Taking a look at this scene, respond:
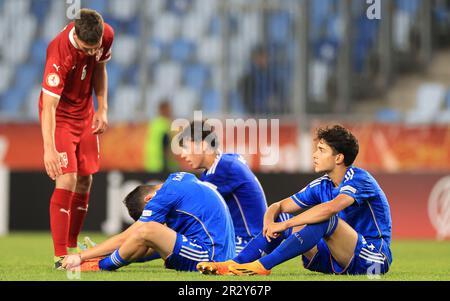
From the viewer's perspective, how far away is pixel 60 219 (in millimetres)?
7410

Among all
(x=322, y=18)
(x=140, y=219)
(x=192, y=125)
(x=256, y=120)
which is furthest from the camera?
(x=322, y=18)

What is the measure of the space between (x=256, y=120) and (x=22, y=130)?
140 inches

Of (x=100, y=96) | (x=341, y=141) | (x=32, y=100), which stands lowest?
(x=32, y=100)

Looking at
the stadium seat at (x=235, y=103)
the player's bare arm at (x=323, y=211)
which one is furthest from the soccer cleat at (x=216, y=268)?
the stadium seat at (x=235, y=103)

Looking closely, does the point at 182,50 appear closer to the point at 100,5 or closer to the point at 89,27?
the point at 100,5

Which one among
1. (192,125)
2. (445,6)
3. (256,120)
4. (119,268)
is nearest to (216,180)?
(192,125)

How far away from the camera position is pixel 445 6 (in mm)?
16719

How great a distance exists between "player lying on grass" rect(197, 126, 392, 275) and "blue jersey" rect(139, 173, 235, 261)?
20cm

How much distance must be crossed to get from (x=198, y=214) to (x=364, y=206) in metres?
1.11

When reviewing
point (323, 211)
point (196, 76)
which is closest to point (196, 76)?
point (196, 76)

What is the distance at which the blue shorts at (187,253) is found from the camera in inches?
260

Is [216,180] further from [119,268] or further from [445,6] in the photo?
[445,6]

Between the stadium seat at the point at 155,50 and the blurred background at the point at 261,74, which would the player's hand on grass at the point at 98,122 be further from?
the stadium seat at the point at 155,50

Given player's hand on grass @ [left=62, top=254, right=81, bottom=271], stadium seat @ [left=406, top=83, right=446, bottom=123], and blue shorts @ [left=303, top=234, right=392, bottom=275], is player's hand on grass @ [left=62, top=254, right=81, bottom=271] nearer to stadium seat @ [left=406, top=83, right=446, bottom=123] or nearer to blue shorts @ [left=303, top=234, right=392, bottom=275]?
blue shorts @ [left=303, top=234, right=392, bottom=275]
